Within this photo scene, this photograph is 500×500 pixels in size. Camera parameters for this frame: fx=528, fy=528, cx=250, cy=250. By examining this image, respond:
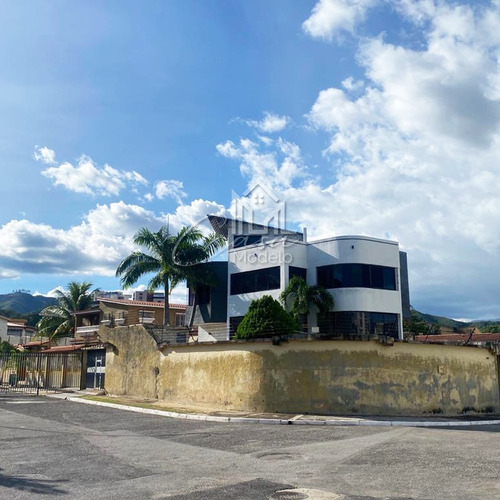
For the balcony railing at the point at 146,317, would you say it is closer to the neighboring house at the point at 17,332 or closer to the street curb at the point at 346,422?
the street curb at the point at 346,422

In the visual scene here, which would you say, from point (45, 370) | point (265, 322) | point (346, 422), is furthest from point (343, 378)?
point (45, 370)

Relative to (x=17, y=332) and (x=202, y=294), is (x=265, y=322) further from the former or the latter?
(x=17, y=332)

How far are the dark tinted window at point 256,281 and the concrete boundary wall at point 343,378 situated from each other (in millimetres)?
12065

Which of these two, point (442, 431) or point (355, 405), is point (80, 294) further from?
point (442, 431)

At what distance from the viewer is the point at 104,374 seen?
30984 millimetres

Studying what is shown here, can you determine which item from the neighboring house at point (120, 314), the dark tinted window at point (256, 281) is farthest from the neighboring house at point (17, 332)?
the dark tinted window at point (256, 281)

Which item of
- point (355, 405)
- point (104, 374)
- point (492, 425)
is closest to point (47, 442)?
point (355, 405)

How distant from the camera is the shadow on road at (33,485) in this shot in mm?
7621

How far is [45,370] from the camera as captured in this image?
125ft

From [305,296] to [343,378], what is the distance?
41.5ft

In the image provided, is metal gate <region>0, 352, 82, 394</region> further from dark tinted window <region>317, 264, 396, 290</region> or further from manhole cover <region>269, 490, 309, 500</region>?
manhole cover <region>269, 490, 309, 500</region>

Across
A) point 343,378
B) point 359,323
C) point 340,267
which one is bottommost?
point 343,378

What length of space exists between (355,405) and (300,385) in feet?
6.63

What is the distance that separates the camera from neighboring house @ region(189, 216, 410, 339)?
3197 centimetres
